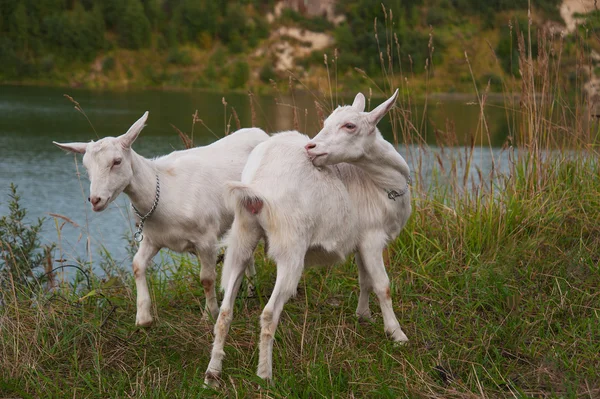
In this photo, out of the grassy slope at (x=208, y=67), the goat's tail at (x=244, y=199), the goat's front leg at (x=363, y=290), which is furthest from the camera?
the grassy slope at (x=208, y=67)

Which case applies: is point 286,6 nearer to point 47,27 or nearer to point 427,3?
point 427,3

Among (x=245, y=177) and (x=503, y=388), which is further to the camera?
(x=245, y=177)

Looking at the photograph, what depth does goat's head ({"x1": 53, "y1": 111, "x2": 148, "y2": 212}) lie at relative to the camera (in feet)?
12.6

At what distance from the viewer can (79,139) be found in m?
19.5

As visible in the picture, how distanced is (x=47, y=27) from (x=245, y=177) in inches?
2318

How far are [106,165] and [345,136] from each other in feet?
4.11

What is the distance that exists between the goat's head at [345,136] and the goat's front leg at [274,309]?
1.73 feet

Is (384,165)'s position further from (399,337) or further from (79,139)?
(79,139)

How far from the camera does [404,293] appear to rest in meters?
4.80

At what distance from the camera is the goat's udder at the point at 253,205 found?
3602 millimetres

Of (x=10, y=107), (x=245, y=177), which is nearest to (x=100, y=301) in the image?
(x=245, y=177)

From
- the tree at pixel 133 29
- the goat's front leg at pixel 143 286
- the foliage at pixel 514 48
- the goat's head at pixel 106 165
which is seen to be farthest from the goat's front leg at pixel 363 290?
the tree at pixel 133 29

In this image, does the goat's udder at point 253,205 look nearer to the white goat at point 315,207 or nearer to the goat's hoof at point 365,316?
the white goat at point 315,207

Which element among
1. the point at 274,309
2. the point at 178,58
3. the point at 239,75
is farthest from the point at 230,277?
the point at 178,58
